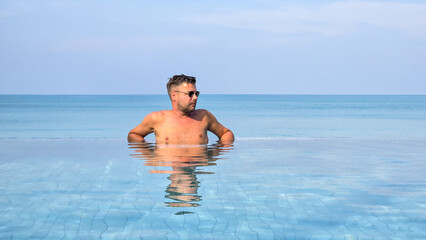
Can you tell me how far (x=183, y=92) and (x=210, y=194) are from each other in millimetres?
3204

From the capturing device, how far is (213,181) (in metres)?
5.98

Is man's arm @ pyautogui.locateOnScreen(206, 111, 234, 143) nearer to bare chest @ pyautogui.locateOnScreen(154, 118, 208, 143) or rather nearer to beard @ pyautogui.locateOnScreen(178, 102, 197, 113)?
bare chest @ pyautogui.locateOnScreen(154, 118, 208, 143)

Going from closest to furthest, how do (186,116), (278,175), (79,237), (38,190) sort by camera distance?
(79,237) → (38,190) → (278,175) → (186,116)

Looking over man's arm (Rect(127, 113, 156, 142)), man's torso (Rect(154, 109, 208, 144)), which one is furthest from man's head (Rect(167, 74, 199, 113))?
man's arm (Rect(127, 113, 156, 142))

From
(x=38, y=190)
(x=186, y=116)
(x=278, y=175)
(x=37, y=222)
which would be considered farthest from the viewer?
(x=186, y=116)

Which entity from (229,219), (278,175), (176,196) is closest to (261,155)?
(278,175)

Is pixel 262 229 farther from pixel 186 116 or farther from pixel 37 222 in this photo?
pixel 186 116

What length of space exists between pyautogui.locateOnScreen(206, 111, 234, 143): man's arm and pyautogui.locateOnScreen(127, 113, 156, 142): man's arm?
0.88 m

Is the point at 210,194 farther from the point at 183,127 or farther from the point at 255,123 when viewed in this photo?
the point at 255,123

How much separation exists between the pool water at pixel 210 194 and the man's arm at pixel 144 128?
262 millimetres

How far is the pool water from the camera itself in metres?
4.21

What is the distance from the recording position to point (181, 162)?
23.5ft

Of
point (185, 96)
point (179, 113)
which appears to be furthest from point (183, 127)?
point (185, 96)

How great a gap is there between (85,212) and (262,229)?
1.49 m
